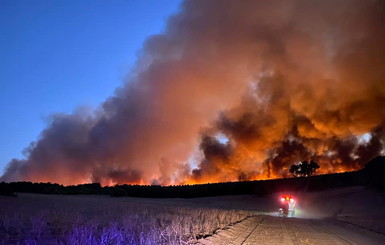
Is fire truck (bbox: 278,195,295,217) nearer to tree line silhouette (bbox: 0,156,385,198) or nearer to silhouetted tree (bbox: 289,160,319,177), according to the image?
tree line silhouette (bbox: 0,156,385,198)

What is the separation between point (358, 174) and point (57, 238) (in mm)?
89300

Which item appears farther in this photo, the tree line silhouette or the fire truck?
the tree line silhouette

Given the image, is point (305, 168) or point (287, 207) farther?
point (305, 168)

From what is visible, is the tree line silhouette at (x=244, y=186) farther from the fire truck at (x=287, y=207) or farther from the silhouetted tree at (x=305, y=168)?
the fire truck at (x=287, y=207)

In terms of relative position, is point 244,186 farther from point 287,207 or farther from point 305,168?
point 287,207

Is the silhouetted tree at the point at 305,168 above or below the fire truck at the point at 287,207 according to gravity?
above

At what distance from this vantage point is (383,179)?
248 ft

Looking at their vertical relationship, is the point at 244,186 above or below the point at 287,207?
above

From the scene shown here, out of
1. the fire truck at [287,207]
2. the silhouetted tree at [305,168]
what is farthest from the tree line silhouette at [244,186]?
the fire truck at [287,207]

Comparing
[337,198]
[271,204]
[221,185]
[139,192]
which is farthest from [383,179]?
[139,192]

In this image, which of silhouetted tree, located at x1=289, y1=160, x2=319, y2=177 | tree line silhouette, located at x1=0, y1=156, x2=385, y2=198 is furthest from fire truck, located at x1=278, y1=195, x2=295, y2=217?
silhouetted tree, located at x1=289, y1=160, x2=319, y2=177

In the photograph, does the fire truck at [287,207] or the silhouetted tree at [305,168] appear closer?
the fire truck at [287,207]

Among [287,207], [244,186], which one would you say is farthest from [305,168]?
[287,207]

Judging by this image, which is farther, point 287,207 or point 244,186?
point 244,186
